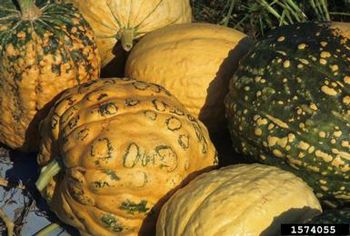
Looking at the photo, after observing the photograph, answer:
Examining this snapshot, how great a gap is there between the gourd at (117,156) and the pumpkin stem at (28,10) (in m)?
0.58

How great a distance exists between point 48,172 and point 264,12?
8.63 ft

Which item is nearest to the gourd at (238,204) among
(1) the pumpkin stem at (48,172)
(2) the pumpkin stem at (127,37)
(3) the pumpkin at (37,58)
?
(1) the pumpkin stem at (48,172)

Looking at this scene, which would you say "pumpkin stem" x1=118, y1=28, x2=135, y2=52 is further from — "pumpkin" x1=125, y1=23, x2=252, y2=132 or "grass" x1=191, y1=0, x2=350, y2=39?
"grass" x1=191, y1=0, x2=350, y2=39

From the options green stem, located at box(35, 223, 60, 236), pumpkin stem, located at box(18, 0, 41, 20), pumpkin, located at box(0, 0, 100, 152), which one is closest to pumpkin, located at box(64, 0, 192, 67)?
pumpkin, located at box(0, 0, 100, 152)

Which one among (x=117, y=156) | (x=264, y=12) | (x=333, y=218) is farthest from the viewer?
(x=264, y=12)

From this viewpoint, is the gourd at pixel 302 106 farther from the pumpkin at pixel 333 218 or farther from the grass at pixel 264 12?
the grass at pixel 264 12

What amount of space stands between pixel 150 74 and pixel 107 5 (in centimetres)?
59

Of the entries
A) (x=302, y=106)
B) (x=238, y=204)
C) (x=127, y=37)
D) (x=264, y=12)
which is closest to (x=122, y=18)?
(x=127, y=37)

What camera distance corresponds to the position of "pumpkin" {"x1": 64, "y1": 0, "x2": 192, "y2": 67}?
3.56m

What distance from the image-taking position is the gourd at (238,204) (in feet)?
7.70

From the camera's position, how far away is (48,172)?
266 cm

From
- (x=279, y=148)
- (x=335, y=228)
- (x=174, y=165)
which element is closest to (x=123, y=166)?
(x=174, y=165)

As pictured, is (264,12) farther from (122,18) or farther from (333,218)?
(333,218)

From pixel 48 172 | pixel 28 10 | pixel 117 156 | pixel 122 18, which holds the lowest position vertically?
pixel 48 172
